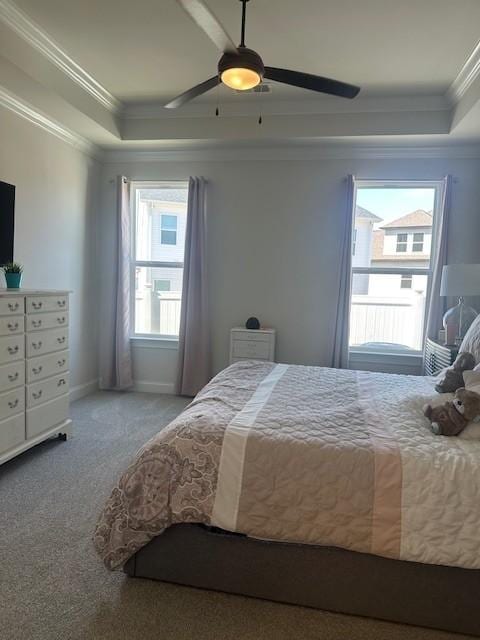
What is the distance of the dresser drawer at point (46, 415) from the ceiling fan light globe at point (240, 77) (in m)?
2.44

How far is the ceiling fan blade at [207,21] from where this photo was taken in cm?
163

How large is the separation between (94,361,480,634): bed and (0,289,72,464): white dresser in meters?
1.38

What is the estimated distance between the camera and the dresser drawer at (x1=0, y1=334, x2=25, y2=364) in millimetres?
2582

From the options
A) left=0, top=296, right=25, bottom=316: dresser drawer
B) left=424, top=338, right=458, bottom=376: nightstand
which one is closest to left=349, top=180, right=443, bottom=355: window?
left=424, top=338, right=458, bottom=376: nightstand

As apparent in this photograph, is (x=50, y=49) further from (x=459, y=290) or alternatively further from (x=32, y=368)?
(x=459, y=290)

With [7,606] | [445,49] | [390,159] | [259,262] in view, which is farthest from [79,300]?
[445,49]

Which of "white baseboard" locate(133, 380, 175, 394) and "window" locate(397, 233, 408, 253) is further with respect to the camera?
"white baseboard" locate(133, 380, 175, 394)

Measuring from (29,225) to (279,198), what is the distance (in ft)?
7.99

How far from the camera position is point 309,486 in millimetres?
1563

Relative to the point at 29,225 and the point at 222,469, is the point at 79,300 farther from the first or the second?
the point at 222,469

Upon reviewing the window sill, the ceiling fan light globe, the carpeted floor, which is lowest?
the carpeted floor

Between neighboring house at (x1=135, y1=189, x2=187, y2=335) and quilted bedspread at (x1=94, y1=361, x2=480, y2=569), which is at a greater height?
neighboring house at (x1=135, y1=189, x2=187, y2=335)

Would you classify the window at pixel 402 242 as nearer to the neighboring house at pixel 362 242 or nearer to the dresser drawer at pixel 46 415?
the neighboring house at pixel 362 242

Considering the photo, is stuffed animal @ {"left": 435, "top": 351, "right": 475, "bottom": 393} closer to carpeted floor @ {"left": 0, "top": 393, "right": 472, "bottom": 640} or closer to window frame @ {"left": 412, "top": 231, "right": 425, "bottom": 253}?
carpeted floor @ {"left": 0, "top": 393, "right": 472, "bottom": 640}
